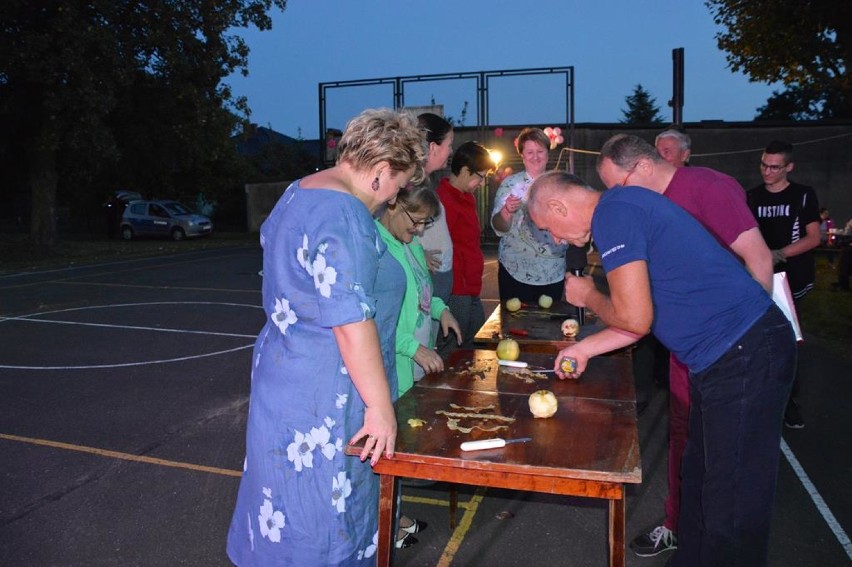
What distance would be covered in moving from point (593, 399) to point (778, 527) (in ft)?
5.73

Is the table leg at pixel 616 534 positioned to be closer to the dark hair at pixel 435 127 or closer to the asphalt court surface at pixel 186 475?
the asphalt court surface at pixel 186 475

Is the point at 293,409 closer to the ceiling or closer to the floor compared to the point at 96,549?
closer to the ceiling

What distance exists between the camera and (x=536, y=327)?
4.24m

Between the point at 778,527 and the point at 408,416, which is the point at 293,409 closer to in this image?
the point at 408,416

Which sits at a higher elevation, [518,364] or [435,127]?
[435,127]

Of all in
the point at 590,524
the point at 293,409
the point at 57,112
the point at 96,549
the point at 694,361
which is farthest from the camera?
the point at 57,112

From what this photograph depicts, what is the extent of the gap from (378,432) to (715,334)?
119 centimetres

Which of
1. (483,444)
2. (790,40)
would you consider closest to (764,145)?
(790,40)

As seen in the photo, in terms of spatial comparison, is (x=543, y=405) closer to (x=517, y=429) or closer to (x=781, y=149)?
(x=517, y=429)

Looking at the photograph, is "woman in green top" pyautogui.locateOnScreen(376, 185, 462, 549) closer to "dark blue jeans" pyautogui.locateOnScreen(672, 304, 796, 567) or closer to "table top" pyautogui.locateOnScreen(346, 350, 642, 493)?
"table top" pyautogui.locateOnScreen(346, 350, 642, 493)

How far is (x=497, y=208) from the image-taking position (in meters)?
5.36

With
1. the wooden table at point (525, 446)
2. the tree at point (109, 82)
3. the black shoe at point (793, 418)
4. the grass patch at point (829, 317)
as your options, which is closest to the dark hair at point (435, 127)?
the wooden table at point (525, 446)

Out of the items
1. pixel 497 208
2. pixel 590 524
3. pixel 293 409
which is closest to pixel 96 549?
pixel 293 409

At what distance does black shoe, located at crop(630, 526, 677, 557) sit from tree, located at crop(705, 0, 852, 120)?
51.5 feet
